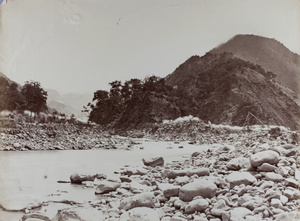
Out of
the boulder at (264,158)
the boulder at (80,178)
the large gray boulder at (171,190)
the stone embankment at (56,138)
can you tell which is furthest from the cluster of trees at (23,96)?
the boulder at (264,158)

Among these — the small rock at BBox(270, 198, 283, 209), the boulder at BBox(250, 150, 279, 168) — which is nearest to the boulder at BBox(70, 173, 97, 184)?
the boulder at BBox(250, 150, 279, 168)

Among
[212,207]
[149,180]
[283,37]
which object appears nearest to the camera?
[212,207]

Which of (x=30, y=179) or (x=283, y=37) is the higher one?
(x=283, y=37)

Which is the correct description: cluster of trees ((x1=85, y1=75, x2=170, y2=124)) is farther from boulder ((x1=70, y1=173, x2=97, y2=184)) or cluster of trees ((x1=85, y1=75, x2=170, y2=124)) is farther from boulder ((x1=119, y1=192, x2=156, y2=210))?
boulder ((x1=119, y1=192, x2=156, y2=210))

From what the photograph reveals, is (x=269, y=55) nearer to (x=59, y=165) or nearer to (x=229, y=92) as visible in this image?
(x=229, y=92)

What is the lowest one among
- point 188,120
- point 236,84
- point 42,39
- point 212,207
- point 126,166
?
point 212,207

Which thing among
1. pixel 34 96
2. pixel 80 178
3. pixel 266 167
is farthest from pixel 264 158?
pixel 34 96

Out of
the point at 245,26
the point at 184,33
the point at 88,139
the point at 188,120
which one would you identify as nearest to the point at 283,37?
the point at 245,26

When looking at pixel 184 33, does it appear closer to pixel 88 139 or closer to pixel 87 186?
pixel 88 139
